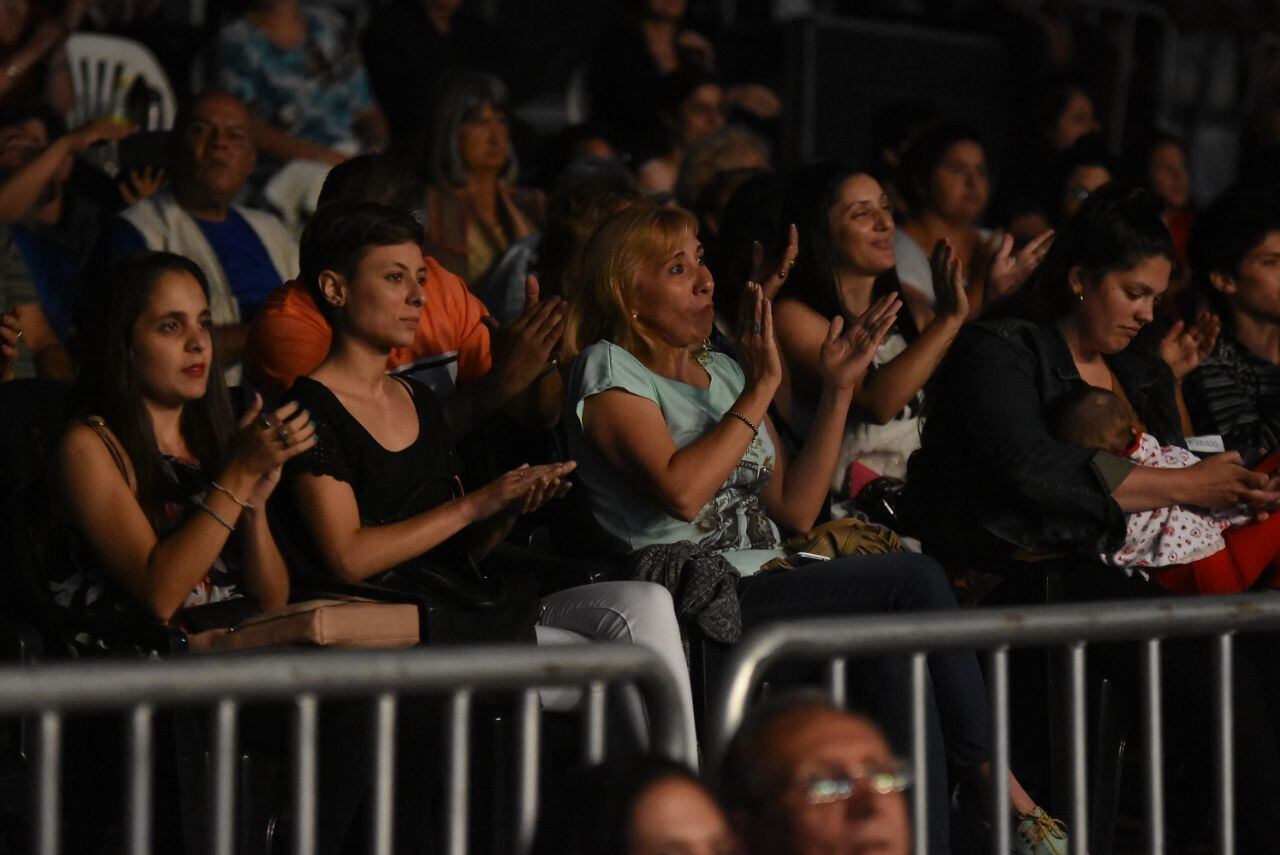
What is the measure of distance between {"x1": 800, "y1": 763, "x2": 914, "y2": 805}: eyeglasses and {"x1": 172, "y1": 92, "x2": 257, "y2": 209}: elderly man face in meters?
4.69

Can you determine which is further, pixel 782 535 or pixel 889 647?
pixel 782 535

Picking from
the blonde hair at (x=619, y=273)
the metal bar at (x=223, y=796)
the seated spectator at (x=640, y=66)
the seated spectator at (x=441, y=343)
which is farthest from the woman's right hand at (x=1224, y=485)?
the seated spectator at (x=640, y=66)

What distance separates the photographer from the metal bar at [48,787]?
274 cm

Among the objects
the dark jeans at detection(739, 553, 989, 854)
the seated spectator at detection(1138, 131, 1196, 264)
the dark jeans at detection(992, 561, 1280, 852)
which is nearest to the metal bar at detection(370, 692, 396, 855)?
the dark jeans at detection(739, 553, 989, 854)

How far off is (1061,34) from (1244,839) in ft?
23.6

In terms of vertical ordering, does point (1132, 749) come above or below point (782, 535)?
below

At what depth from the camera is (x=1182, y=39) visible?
39.1 ft

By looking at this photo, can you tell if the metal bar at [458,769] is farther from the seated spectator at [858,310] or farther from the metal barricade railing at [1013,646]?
the seated spectator at [858,310]

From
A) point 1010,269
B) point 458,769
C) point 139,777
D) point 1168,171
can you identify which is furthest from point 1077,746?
point 1168,171

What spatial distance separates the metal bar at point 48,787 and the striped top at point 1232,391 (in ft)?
14.2

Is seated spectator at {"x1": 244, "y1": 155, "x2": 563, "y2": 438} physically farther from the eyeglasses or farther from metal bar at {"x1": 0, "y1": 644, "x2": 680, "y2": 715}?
the eyeglasses

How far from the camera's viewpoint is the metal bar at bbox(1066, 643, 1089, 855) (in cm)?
356

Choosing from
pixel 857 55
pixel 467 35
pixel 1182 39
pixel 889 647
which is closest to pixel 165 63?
pixel 467 35

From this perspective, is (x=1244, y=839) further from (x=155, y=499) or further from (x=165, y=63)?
(x=165, y=63)
